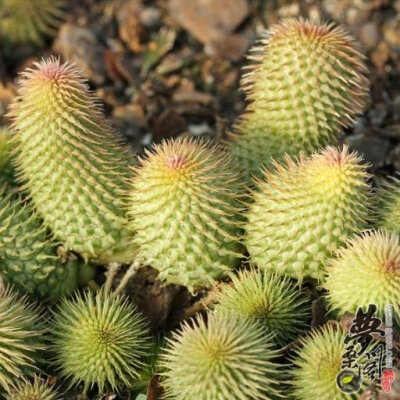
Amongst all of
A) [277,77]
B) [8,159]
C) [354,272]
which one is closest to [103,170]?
[8,159]

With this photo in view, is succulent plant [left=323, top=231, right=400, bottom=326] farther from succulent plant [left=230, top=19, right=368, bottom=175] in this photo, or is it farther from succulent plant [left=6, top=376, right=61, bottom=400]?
succulent plant [left=6, top=376, right=61, bottom=400]

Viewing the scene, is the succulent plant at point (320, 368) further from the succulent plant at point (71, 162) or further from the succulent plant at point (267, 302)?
the succulent plant at point (71, 162)

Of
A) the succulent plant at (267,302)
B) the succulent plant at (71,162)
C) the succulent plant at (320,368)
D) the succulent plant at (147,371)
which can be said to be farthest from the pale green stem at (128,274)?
the succulent plant at (320,368)

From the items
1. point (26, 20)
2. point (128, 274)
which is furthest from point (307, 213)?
point (26, 20)

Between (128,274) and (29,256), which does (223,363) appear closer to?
(128,274)

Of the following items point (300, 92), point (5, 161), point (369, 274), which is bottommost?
point (5, 161)

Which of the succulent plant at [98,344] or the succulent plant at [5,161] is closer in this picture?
the succulent plant at [98,344]
